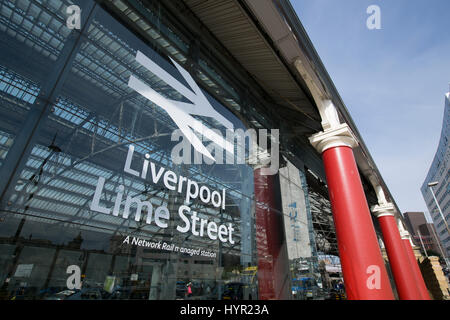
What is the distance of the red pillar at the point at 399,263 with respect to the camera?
10341 mm

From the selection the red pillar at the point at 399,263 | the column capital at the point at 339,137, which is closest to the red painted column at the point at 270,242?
the column capital at the point at 339,137

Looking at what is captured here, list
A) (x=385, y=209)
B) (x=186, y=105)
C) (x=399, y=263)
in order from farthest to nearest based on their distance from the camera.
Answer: (x=385, y=209) → (x=399, y=263) → (x=186, y=105)

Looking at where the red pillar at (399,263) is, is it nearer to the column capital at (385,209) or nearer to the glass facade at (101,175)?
the column capital at (385,209)

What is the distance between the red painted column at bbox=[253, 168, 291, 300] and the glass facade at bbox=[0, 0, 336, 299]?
0.63 m

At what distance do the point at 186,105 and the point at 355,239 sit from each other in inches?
182

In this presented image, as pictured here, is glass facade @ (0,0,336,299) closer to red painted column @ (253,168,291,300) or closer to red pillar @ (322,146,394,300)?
red painted column @ (253,168,291,300)

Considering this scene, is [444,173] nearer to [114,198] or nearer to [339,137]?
[339,137]

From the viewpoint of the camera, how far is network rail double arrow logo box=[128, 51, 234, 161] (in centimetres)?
422

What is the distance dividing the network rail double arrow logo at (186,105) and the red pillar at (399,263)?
10.6 m

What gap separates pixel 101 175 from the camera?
313cm

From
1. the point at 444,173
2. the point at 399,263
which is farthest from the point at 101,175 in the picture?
the point at 444,173
